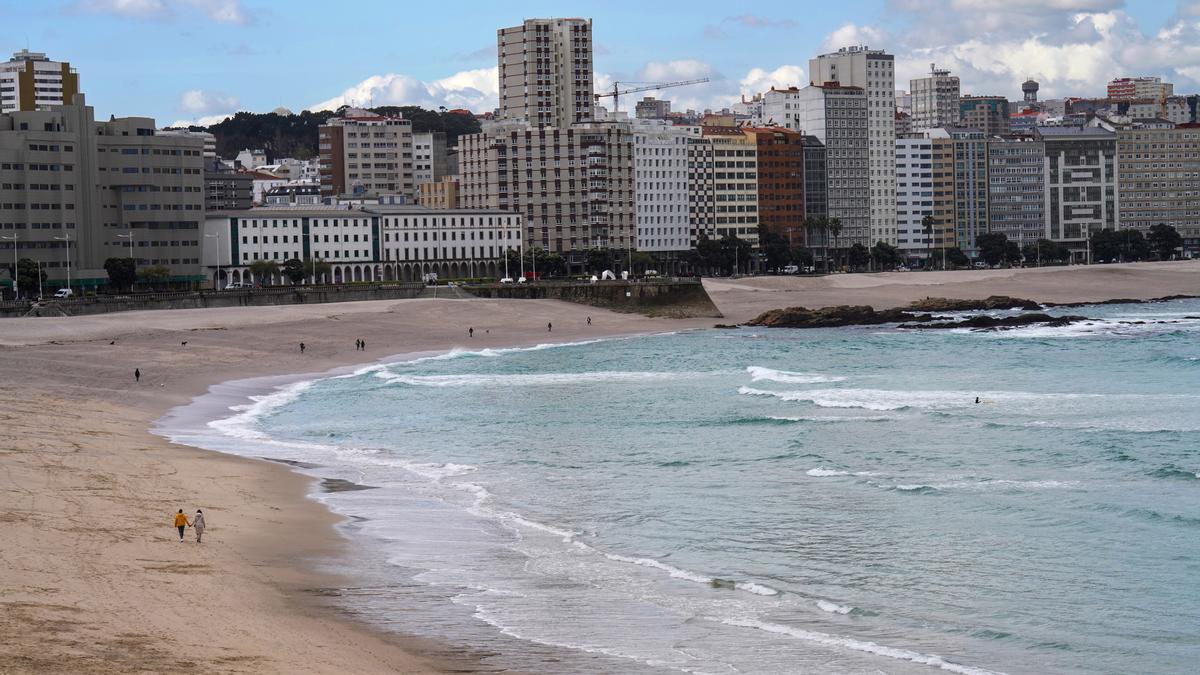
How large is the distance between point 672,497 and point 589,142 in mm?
135339

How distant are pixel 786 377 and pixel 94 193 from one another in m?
71.4

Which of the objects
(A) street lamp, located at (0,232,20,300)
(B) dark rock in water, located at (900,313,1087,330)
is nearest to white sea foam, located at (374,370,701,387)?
(B) dark rock in water, located at (900,313,1087,330)

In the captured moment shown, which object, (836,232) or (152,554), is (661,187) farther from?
(152,554)

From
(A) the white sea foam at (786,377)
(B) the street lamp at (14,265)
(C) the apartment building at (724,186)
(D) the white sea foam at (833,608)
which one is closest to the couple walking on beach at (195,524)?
(D) the white sea foam at (833,608)

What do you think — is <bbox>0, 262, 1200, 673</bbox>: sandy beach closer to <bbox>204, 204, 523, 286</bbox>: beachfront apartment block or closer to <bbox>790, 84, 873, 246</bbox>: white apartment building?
<bbox>204, 204, 523, 286</bbox>: beachfront apartment block

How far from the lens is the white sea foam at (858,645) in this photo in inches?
756

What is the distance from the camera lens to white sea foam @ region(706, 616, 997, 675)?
63.0 ft

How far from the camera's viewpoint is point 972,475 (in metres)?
34.5

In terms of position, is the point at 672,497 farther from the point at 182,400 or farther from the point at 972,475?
the point at 182,400

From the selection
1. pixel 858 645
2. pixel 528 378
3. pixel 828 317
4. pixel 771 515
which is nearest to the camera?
pixel 858 645

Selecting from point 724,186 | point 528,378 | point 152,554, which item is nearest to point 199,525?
point 152,554

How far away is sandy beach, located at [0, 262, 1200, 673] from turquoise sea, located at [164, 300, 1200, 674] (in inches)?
54.9

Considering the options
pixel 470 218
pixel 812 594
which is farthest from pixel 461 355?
pixel 470 218

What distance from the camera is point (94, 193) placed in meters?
115
